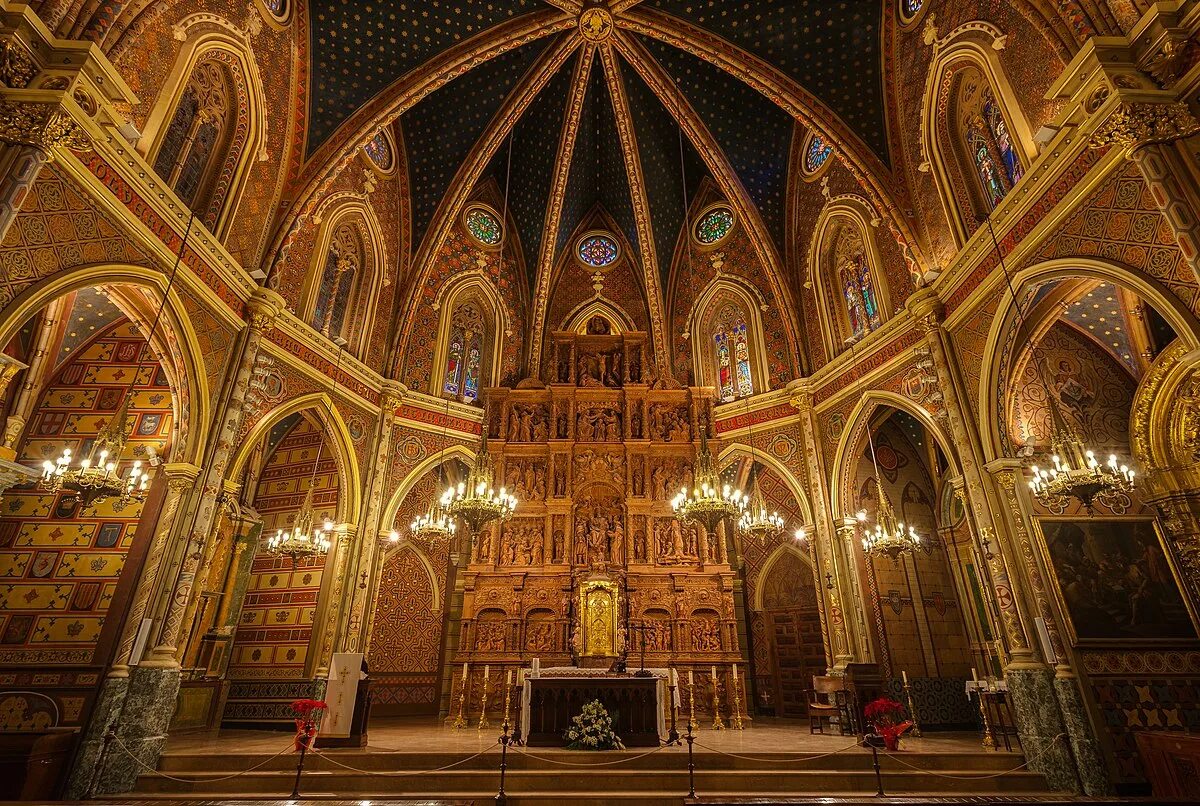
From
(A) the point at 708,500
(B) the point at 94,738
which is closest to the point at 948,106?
(A) the point at 708,500

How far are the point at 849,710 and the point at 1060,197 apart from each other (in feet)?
36.7

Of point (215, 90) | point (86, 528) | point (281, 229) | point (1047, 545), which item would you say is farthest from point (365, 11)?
point (1047, 545)

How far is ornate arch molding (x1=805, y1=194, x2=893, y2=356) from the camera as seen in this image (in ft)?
49.3

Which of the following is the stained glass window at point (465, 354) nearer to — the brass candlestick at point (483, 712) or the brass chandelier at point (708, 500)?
the brass candlestick at point (483, 712)

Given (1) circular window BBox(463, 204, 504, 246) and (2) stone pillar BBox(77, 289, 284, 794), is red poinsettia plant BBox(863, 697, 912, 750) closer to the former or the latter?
(2) stone pillar BBox(77, 289, 284, 794)

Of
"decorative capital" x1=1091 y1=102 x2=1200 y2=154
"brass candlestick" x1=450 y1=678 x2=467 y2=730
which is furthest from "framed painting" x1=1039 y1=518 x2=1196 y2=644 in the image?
"brass candlestick" x1=450 y1=678 x2=467 y2=730

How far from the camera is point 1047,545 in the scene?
10.3m

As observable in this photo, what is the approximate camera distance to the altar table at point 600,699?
1156 centimetres

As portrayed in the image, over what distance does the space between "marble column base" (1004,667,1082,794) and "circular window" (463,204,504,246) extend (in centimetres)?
1811

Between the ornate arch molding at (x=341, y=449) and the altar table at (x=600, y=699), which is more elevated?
the ornate arch molding at (x=341, y=449)

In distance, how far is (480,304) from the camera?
20.5 m

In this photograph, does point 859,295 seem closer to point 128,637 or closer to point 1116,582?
point 1116,582

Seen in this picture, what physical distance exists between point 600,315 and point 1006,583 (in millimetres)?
14683

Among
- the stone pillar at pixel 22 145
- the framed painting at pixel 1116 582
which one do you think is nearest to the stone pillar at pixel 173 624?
the stone pillar at pixel 22 145
